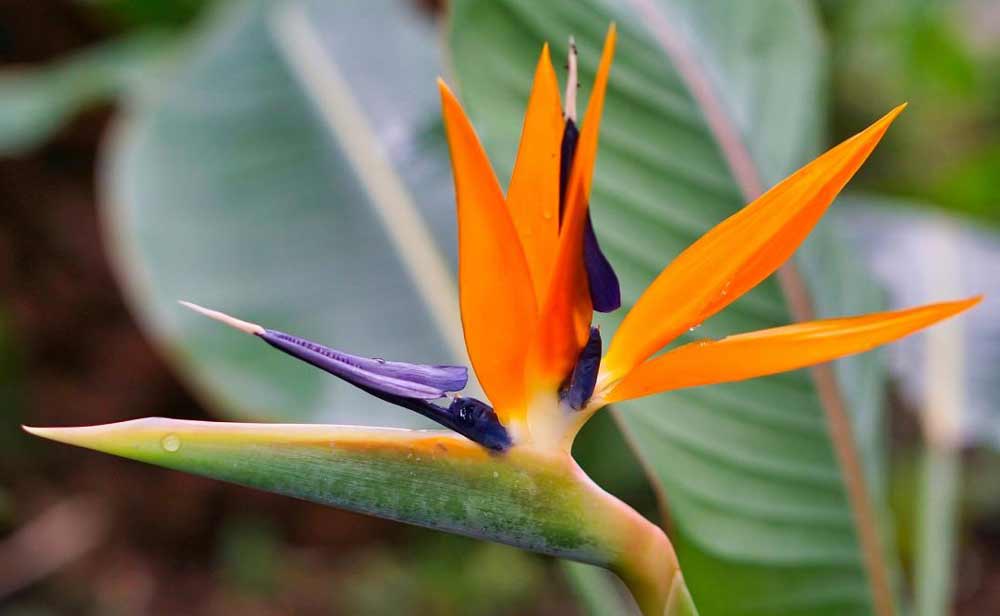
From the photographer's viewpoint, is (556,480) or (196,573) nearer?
(556,480)

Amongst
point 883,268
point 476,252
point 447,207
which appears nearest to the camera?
point 476,252

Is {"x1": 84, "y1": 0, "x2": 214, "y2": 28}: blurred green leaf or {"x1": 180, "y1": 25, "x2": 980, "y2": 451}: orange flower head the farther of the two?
{"x1": 84, "y1": 0, "x2": 214, "y2": 28}: blurred green leaf

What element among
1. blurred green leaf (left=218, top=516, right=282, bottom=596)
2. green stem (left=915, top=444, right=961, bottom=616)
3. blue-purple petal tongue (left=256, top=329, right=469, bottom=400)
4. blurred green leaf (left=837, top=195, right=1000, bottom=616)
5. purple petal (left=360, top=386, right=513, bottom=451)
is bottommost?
blurred green leaf (left=218, top=516, right=282, bottom=596)

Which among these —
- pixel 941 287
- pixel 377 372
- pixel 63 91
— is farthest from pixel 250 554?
pixel 377 372

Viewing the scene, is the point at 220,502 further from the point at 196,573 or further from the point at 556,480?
the point at 556,480

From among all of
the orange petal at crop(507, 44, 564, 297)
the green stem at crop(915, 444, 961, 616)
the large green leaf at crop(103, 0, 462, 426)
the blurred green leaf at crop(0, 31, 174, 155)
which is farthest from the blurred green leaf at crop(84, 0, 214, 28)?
the orange petal at crop(507, 44, 564, 297)

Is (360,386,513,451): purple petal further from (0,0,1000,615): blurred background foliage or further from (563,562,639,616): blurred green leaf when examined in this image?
(0,0,1000,615): blurred background foliage

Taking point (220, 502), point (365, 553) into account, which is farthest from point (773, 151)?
point (220, 502)

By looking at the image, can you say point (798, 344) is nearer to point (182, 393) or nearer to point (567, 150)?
point (567, 150)

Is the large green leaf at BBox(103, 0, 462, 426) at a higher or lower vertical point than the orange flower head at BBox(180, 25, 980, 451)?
lower
